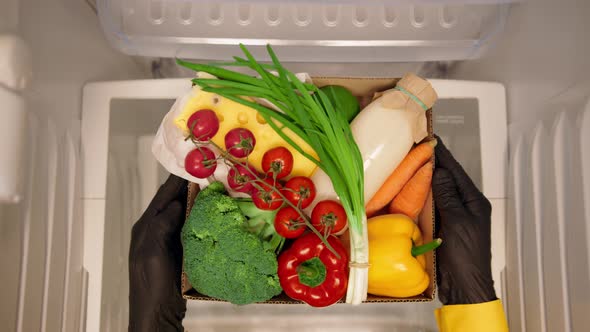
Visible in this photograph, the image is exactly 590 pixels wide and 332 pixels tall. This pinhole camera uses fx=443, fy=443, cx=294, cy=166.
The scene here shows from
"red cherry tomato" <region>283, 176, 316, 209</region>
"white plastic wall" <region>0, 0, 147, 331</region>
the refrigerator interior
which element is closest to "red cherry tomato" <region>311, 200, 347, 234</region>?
"red cherry tomato" <region>283, 176, 316, 209</region>

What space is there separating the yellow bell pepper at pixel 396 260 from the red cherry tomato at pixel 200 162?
0.32 meters

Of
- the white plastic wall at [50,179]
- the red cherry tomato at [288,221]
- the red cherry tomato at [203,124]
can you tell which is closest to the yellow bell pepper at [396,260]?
the red cherry tomato at [288,221]

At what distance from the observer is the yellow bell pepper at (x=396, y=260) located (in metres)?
0.78

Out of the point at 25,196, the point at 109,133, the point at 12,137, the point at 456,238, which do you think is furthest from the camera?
the point at 109,133

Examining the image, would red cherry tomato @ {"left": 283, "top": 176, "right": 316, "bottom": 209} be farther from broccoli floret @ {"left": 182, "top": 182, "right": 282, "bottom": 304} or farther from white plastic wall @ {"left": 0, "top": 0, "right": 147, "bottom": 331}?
white plastic wall @ {"left": 0, "top": 0, "right": 147, "bottom": 331}

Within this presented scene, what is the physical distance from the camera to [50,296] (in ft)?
2.64

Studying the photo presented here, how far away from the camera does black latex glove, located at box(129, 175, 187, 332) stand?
81 centimetres

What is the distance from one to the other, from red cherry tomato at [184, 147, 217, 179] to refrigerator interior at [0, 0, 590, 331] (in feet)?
0.79

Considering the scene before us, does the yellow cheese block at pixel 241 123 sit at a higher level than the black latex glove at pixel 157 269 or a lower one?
higher

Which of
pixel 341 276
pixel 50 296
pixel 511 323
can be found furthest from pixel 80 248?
pixel 511 323

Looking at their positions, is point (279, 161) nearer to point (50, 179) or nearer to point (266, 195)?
point (266, 195)

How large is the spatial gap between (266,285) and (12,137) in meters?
0.45

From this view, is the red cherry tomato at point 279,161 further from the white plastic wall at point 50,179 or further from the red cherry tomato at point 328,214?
the white plastic wall at point 50,179

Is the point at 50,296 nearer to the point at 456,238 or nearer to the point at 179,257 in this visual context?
the point at 179,257
